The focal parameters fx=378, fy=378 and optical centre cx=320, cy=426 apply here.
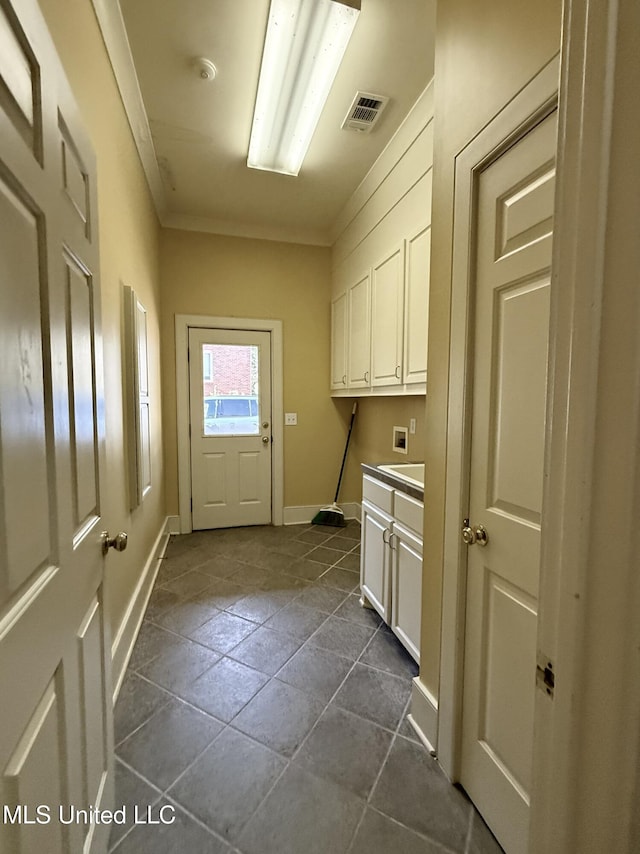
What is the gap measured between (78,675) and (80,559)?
0.27 metres

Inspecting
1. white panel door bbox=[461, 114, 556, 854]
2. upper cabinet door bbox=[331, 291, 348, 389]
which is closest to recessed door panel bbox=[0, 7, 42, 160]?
white panel door bbox=[461, 114, 556, 854]

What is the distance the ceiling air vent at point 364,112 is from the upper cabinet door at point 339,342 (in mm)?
1340

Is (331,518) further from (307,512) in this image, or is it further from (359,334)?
(359,334)

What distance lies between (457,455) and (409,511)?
62 cm

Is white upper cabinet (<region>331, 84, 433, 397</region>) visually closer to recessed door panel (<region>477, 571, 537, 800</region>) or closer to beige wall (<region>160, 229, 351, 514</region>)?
beige wall (<region>160, 229, 351, 514</region>)

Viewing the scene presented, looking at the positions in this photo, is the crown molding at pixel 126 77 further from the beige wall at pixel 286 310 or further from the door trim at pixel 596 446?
the door trim at pixel 596 446

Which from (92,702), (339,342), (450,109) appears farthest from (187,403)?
(450,109)

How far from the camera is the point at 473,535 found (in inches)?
47.0

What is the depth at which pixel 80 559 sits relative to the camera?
0.90 metres

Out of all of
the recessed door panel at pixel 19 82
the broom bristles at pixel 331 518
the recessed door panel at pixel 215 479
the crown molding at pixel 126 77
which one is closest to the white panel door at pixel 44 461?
the recessed door panel at pixel 19 82

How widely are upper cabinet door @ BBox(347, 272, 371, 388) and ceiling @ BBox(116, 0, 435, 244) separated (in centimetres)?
80

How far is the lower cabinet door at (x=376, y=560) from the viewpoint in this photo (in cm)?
202

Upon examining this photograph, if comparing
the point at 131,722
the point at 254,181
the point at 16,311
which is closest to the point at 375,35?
the point at 254,181

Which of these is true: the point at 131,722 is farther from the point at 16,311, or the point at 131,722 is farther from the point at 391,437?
the point at 391,437
